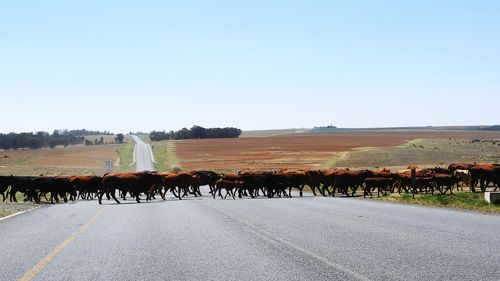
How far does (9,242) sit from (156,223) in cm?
486

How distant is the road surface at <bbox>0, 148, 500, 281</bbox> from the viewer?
912 cm

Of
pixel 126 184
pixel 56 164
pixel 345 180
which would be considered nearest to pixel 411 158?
pixel 345 180

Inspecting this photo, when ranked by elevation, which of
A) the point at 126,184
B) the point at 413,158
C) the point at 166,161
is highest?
the point at 126,184

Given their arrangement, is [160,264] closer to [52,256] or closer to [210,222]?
[52,256]

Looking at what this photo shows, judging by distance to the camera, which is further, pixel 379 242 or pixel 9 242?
pixel 9 242

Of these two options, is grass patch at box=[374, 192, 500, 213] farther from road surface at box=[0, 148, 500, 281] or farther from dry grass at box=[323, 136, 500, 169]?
dry grass at box=[323, 136, 500, 169]

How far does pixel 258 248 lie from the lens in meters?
11.8

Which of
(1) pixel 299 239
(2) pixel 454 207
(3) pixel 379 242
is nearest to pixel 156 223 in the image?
(1) pixel 299 239

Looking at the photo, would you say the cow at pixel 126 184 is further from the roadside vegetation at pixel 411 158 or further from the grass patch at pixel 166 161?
the roadside vegetation at pixel 411 158

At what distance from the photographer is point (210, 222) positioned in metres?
17.8

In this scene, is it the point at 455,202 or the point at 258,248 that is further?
the point at 455,202

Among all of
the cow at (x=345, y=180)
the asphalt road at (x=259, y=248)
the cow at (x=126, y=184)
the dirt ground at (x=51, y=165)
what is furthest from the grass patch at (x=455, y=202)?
the dirt ground at (x=51, y=165)

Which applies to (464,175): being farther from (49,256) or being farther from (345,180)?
(49,256)

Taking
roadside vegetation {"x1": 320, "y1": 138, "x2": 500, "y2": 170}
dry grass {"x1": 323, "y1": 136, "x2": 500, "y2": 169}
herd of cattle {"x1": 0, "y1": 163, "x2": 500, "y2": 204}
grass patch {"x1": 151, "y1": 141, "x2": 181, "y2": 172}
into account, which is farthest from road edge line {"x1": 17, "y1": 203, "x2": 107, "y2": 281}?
dry grass {"x1": 323, "y1": 136, "x2": 500, "y2": 169}
